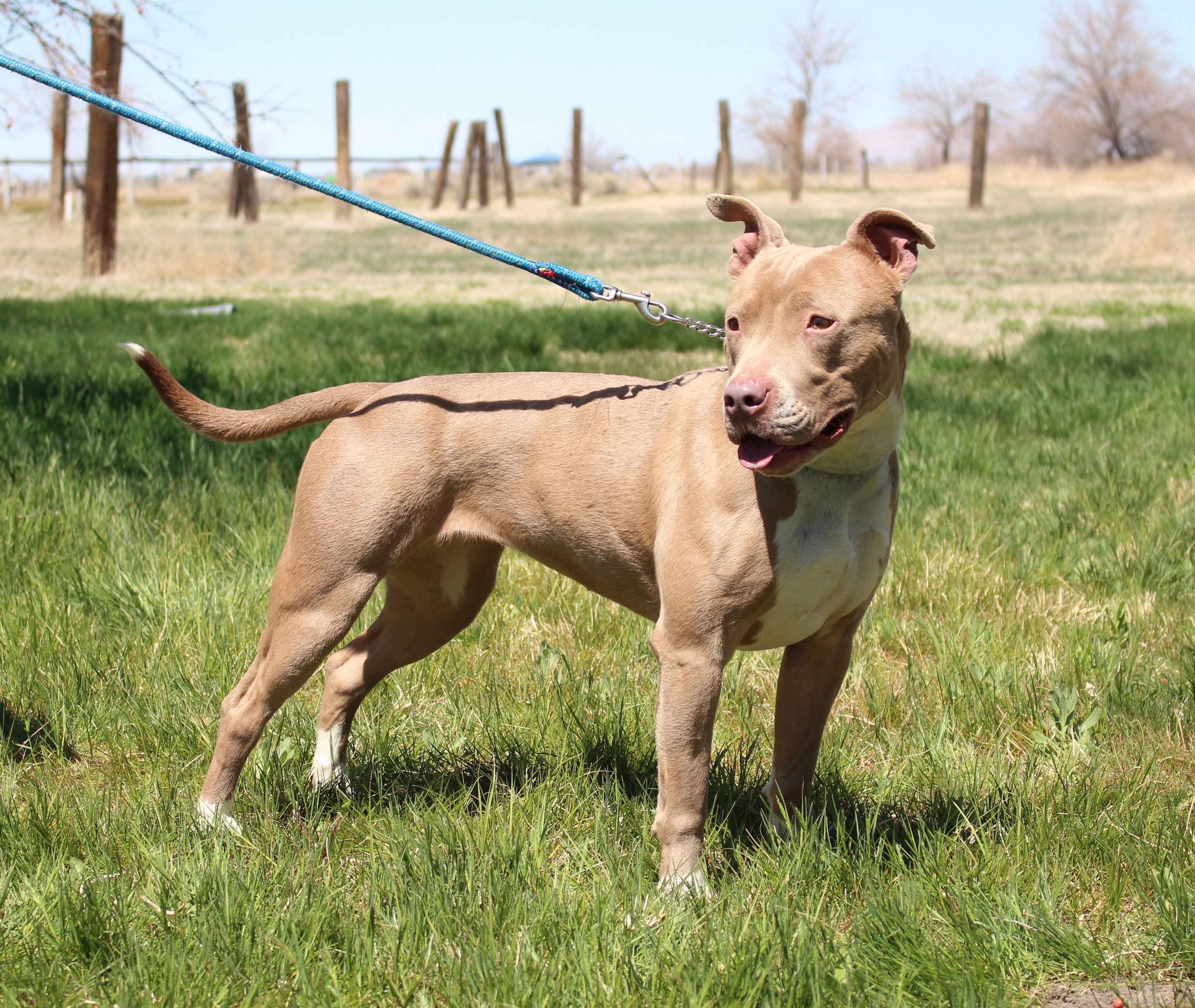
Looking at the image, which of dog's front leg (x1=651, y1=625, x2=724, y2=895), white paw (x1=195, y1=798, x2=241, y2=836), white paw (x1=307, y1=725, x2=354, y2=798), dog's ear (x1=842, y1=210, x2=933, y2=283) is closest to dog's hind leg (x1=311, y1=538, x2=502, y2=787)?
white paw (x1=307, y1=725, x2=354, y2=798)

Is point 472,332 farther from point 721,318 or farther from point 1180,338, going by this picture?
point 1180,338

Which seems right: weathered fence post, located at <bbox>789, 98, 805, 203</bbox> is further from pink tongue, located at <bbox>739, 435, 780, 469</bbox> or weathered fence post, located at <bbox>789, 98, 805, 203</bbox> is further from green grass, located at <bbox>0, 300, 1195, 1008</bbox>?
pink tongue, located at <bbox>739, 435, 780, 469</bbox>

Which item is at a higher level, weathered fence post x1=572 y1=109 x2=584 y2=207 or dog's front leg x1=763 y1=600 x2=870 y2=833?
weathered fence post x1=572 y1=109 x2=584 y2=207

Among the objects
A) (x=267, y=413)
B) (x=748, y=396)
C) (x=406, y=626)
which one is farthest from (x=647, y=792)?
(x=267, y=413)

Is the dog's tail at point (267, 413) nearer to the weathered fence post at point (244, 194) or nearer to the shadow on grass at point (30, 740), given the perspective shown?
the shadow on grass at point (30, 740)

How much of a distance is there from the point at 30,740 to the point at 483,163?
114 feet

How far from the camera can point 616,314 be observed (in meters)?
10.9

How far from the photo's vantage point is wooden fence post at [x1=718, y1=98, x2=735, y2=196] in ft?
115

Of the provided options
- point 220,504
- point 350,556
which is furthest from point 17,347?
point 350,556

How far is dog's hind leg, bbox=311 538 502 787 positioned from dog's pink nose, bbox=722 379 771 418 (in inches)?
46.0

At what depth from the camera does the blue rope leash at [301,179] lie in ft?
10.5

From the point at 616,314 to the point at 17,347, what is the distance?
16.6 feet

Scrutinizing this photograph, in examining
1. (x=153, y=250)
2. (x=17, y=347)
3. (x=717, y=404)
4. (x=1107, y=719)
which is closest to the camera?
(x=717, y=404)

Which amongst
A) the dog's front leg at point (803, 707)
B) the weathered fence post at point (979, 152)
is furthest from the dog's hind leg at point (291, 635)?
the weathered fence post at point (979, 152)
